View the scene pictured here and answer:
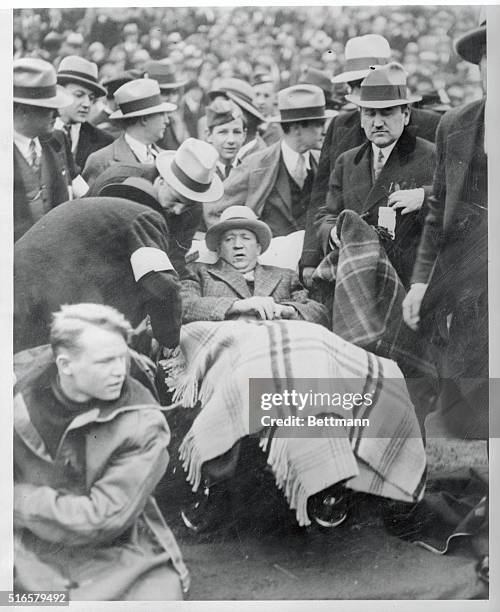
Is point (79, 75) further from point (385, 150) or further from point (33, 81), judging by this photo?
point (385, 150)

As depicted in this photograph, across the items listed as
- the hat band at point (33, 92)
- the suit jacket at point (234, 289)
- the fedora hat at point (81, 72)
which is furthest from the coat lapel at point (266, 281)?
the hat band at point (33, 92)

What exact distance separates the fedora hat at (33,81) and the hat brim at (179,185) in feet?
1.38

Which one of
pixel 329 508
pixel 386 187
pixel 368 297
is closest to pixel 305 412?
pixel 329 508

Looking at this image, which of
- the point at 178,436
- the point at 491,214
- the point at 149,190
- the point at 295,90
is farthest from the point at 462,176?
the point at 178,436

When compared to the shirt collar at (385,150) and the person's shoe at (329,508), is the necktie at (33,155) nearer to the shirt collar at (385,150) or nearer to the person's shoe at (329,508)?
the shirt collar at (385,150)

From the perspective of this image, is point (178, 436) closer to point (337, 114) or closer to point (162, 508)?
point (162, 508)

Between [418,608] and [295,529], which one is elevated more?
[295,529]

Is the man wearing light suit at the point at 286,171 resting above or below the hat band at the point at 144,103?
below

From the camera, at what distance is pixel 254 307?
8.44 ft

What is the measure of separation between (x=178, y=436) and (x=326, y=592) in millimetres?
772

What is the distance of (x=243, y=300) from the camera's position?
2.58 m

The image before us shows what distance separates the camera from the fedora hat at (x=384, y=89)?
259 cm

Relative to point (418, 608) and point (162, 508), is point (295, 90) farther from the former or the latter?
point (418, 608)

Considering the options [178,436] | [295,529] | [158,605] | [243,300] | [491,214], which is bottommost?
[158,605]
